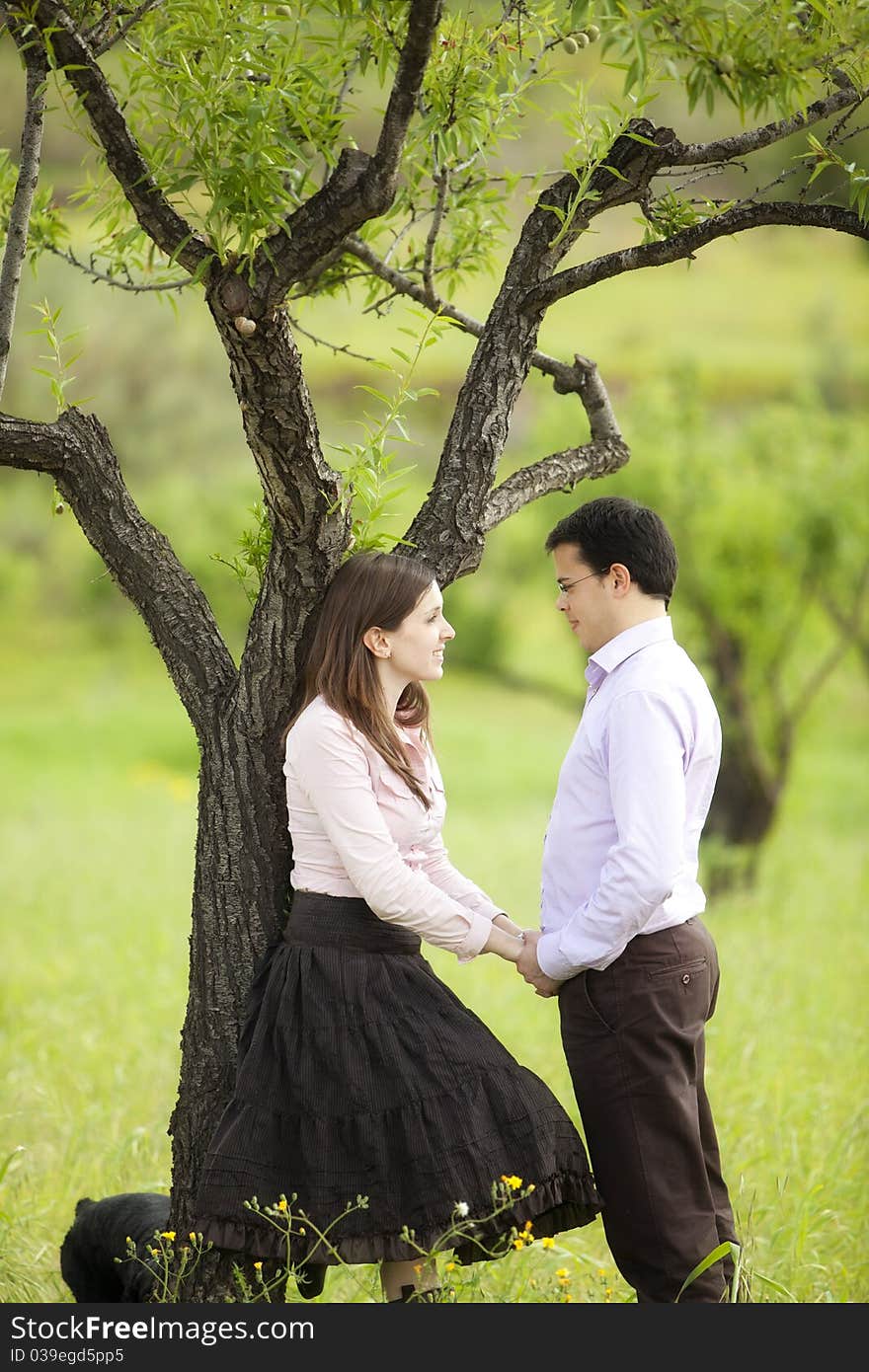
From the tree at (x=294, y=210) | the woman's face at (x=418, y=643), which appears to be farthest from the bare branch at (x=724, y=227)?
the woman's face at (x=418, y=643)

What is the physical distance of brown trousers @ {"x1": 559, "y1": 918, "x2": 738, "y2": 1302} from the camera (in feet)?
6.49

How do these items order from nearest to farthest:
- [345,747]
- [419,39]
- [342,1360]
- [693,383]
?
[419,39] < [342,1360] < [345,747] < [693,383]

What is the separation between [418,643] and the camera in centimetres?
209

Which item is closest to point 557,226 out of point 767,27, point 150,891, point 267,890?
point 767,27

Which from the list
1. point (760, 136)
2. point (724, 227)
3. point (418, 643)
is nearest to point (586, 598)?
point (418, 643)

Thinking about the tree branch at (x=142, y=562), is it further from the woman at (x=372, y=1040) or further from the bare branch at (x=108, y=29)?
the bare branch at (x=108, y=29)

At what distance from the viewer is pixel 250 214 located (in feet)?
6.15

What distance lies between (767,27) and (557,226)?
0.60m

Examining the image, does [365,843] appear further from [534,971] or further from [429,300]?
[429,300]

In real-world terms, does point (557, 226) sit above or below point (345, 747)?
above

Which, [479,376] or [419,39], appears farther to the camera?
[479,376]

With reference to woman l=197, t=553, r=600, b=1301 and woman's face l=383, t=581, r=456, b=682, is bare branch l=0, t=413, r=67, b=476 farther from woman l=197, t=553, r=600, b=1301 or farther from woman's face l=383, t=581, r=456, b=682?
woman's face l=383, t=581, r=456, b=682

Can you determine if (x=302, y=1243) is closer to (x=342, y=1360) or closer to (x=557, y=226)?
(x=342, y=1360)

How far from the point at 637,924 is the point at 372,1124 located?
51cm
